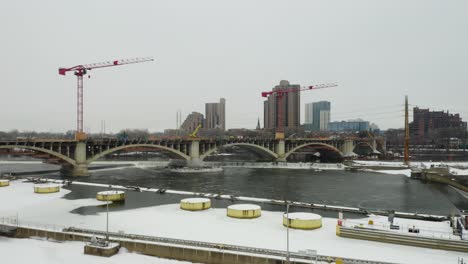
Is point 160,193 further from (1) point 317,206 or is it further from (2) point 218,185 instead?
(1) point 317,206

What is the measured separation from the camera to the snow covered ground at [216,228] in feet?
96.1

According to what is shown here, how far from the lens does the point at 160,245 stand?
30.5m

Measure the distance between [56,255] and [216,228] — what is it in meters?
14.6

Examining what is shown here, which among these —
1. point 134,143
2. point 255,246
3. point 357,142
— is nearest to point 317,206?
point 255,246

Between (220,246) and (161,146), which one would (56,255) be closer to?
(220,246)

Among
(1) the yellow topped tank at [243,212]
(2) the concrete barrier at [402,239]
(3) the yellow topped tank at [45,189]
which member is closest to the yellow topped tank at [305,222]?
(2) the concrete barrier at [402,239]

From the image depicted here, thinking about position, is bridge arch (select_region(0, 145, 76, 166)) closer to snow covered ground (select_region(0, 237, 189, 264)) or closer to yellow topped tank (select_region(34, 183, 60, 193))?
yellow topped tank (select_region(34, 183, 60, 193))

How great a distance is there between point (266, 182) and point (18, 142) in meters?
58.0

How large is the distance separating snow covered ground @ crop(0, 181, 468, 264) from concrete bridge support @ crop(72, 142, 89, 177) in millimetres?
41688

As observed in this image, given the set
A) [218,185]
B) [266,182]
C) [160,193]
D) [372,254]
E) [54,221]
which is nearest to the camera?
[372,254]

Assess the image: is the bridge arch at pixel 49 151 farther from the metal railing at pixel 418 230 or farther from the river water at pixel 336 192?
the metal railing at pixel 418 230

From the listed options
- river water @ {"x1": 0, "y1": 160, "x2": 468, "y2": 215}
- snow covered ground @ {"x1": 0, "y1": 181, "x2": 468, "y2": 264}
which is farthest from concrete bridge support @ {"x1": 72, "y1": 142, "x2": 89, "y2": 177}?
snow covered ground @ {"x1": 0, "y1": 181, "x2": 468, "y2": 264}

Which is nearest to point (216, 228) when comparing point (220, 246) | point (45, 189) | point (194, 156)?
point (220, 246)

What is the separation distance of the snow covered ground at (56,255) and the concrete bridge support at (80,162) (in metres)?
66.0
